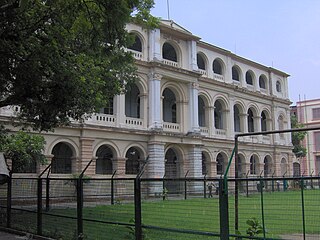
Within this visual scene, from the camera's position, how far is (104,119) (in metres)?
27.8

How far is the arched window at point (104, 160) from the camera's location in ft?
95.0

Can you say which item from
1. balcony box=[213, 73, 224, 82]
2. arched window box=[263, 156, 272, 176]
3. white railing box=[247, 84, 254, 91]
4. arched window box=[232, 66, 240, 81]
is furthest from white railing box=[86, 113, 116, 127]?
arched window box=[263, 156, 272, 176]

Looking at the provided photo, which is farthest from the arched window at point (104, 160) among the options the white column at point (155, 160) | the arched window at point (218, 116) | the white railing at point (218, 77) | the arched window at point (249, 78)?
the arched window at point (249, 78)

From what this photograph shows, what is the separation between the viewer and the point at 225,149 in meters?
37.0

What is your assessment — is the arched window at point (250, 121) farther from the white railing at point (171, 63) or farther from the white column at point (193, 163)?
the white railing at point (171, 63)

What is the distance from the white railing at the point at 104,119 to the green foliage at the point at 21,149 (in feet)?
27.3

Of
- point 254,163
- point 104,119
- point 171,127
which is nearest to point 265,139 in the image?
point 254,163

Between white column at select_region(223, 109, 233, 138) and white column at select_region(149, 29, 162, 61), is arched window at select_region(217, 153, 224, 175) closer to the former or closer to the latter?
white column at select_region(223, 109, 233, 138)

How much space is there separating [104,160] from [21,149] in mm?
13021

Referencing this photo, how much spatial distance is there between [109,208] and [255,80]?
1301 inches

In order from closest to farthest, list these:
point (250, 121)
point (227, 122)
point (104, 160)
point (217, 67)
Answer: point (104, 160)
point (227, 122)
point (217, 67)
point (250, 121)

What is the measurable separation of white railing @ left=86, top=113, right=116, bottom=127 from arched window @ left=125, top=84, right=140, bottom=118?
10.5 feet

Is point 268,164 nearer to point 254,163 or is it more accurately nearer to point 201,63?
point 254,163

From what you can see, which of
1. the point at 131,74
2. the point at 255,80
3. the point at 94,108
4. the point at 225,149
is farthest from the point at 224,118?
the point at 94,108
